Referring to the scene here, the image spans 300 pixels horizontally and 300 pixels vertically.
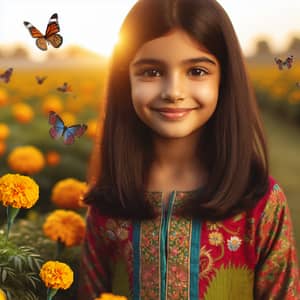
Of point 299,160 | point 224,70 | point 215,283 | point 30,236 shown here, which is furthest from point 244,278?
point 299,160

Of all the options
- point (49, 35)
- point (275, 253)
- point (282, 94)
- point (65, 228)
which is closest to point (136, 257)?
point (65, 228)

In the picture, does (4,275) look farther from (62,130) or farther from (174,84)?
(174,84)

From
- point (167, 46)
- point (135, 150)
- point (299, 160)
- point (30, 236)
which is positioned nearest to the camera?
point (167, 46)

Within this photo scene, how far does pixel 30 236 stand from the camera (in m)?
2.26

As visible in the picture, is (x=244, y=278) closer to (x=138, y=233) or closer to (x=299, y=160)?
(x=138, y=233)

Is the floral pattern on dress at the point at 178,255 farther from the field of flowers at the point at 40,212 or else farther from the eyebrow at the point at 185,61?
the eyebrow at the point at 185,61

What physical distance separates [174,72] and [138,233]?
50 cm

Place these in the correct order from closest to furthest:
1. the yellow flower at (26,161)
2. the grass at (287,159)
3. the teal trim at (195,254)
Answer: the teal trim at (195,254) < the yellow flower at (26,161) < the grass at (287,159)

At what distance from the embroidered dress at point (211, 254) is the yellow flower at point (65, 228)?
203 millimetres

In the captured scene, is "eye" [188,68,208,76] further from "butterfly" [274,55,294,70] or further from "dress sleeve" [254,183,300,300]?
"dress sleeve" [254,183,300,300]

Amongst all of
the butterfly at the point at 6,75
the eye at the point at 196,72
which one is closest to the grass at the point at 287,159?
the eye at the point at 196,72

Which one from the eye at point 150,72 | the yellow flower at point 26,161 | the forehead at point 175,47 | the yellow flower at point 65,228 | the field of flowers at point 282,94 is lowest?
the yellow flower at point 65,228

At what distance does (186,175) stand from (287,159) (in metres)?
4.67

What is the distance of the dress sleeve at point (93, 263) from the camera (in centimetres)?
199
